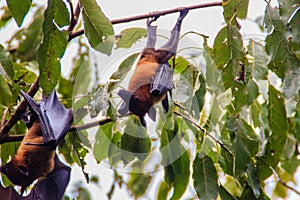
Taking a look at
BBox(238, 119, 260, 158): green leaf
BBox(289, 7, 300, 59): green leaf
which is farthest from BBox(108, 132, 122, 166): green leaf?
BBox(289, 7, 300, 59): green leaf

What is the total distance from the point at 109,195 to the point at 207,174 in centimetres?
140

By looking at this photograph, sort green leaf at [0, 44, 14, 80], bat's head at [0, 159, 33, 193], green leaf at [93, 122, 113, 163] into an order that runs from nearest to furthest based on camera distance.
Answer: green leaf at [0, 44, 14, 80]
bat's head at [0, 159, 33, 193]
green leaf at [93, 122, 113, 163]

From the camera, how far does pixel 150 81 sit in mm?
2525

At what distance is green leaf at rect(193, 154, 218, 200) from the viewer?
2518 mm

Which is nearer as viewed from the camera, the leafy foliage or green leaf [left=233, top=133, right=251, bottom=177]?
the leafy foliage

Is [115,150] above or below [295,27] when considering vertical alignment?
below

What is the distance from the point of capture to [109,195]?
383 centimetres

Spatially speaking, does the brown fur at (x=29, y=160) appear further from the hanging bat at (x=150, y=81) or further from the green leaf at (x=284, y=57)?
the green leaf at (x=284, y=57)

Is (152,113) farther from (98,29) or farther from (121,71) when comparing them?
(98,29)

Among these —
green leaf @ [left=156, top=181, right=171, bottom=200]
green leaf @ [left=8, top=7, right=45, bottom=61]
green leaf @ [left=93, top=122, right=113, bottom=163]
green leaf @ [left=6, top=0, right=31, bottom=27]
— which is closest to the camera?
green leaf @ [left=6, top=0, right=31, bottom=27]

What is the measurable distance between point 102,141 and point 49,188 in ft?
1.29

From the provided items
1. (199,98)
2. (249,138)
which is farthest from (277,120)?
(199,98)

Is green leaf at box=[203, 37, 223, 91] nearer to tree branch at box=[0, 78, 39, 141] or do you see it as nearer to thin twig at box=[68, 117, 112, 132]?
thin twig at box=[68, 117, 112, 132]

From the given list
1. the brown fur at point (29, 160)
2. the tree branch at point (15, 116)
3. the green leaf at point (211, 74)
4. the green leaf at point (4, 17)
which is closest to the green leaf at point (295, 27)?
the green leaf at point (211, 74)
